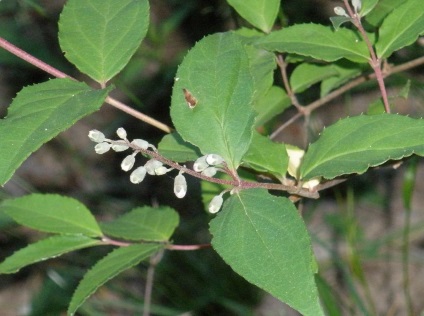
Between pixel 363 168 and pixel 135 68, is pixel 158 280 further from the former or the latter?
pixel 363 168

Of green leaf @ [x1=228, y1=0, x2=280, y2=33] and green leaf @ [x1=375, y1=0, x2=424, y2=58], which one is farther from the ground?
green leaf @ [x1=228, y1=0, x2=280, y2=33]

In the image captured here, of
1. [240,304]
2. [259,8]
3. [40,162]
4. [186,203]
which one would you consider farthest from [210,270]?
[259,8]

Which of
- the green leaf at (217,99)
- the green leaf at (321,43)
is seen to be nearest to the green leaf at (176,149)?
the green leaf at (217,99)

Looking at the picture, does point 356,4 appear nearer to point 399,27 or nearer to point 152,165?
point 399,27

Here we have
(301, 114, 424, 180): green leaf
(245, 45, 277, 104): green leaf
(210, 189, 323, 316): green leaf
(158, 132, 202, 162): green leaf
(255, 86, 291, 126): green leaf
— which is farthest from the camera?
(255, 86, 291, 126): green leaf

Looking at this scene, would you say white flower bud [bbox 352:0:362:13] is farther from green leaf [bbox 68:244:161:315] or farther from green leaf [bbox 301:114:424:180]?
green leaf [bbox 68:244:161:315]

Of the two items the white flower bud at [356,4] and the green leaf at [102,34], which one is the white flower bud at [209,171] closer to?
the green leaf at [102,34]

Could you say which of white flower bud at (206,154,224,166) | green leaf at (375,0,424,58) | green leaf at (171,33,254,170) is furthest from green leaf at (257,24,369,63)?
white flower bud at (206,154,224,166)
